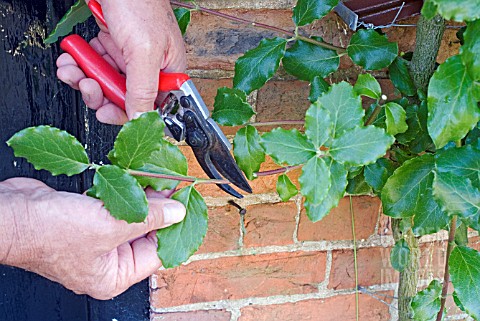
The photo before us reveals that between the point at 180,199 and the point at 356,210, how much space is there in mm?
424

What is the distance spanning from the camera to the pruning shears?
2.36ft

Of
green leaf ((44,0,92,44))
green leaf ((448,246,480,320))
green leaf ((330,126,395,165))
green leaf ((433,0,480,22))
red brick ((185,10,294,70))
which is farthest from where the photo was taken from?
red brick ((185,10,294,70))

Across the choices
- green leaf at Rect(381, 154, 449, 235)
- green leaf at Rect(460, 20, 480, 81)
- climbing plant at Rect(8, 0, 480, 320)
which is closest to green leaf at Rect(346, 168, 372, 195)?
climbing plant at Rect(8, 0, 480, 320)

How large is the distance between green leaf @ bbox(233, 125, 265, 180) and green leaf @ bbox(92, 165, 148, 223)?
0.53 feet

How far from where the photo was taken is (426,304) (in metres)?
0.72

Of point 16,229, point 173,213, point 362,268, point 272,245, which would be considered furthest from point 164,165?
point 362,268

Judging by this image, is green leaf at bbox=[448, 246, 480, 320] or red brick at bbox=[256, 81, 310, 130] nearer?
green leaf at bbox=[448, 246, 480, 320]

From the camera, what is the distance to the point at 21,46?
0.94 m

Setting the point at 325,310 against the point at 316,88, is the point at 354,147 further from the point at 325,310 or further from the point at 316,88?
the point at 325,310

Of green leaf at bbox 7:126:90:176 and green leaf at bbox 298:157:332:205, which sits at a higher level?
green leaf at bbox 7:126:90:176

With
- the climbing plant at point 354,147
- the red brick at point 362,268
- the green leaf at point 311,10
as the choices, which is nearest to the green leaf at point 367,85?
the climbing plant at point 354,147

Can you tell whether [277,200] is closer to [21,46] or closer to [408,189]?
[408,189]

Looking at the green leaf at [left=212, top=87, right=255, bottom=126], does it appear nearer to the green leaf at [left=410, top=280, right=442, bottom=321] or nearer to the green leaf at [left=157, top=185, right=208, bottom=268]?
the green leaf at [left=157, top=185, right=208, bottom=268]

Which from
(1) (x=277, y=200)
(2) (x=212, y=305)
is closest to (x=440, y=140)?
(1) (x=277, y=200)
